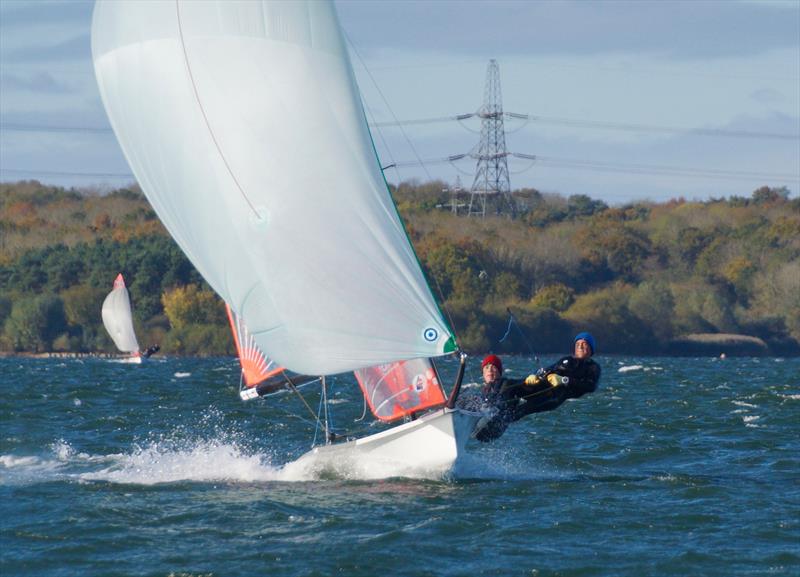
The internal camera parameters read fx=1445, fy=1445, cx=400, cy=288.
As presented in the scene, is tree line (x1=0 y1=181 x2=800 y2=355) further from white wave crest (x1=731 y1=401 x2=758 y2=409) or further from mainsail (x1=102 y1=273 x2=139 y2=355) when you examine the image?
white wave crest (x1=731 y1=401 x2=758 y2=409)

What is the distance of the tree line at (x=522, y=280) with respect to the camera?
67938 millimetres

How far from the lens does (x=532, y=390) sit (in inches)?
581

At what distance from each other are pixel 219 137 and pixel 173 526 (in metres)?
3.87

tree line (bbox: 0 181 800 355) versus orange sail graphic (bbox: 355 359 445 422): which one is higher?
tree line (bbox: 0 181 800 355)

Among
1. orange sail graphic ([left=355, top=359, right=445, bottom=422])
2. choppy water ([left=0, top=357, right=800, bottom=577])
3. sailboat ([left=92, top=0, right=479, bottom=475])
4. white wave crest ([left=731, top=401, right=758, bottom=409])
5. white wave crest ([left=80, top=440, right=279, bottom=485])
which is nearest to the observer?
choppy water ([left=0, top=357, right=800, bottom=577])

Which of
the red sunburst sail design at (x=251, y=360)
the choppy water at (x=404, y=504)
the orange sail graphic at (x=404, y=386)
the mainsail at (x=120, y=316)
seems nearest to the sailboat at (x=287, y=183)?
the orange sail graphic at (x=404, y=386)

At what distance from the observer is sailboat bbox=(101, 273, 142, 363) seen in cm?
5744

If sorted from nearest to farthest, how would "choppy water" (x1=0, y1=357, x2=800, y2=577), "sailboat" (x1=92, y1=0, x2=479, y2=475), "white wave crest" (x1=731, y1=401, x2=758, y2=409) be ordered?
1. "choppy water" (x1=0, y1=357, x2=800, y2=577)
2. "sailboat" (x1=92, y1=0, x2=479, y2=475)
3. "white wave crest" (x1=731, y1=401, x2=758, y2=409)

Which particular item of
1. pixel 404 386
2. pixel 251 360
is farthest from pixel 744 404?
pixel 251 360

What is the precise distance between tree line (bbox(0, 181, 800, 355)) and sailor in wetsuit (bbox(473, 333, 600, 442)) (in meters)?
47.1

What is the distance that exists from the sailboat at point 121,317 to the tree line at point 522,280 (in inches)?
331

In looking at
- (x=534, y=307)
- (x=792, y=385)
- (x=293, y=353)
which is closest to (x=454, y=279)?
(x=534, y=307)

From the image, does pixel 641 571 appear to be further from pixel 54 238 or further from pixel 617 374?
pixel 54 238

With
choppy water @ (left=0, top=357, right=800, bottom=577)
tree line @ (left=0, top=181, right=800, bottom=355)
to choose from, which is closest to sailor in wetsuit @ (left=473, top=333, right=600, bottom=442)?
choppy water @ (left=0, top=357, right=800, bottom=577)
